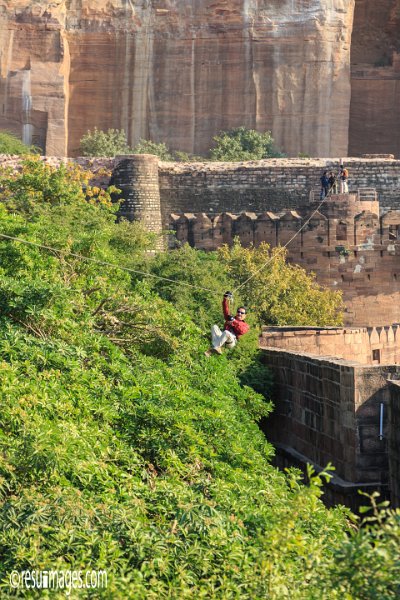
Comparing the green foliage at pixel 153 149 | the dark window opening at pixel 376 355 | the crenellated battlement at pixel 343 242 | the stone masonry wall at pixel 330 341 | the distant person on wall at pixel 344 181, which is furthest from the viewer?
the green foliage at pixel 153 149

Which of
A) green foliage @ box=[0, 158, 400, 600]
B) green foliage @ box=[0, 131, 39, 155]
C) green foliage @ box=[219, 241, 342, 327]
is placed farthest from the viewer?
green foliage @ box=[0, 131, 39, 155]

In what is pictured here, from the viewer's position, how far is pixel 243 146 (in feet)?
126

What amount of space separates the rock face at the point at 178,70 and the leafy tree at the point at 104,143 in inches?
26.3

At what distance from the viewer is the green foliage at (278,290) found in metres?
23.9

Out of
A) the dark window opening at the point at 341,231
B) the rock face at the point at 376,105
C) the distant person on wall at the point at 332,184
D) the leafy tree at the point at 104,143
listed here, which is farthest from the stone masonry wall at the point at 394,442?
the rock face at the point at 376,105

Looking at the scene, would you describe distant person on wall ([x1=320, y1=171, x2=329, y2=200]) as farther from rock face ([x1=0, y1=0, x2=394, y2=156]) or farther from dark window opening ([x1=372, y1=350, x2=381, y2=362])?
rock face ([x1=0, y1=0, x2=394, y2=156])

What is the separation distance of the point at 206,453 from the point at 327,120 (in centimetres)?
2876

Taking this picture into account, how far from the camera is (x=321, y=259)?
28297 millimetres

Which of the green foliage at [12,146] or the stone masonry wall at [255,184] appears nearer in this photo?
the stone masonry wall at [255,184]

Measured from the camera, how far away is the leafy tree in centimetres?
3812

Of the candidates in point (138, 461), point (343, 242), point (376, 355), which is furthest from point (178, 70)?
point (138, 461)

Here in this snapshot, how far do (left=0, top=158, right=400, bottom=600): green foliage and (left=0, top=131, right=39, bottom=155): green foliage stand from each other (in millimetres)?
17050

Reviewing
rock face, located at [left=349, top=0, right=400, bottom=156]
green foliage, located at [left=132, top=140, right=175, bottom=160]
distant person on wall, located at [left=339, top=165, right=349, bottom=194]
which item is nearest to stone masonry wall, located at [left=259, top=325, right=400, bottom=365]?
distant person on wall, located at [left=339, top=165, right=349, bottom=194]

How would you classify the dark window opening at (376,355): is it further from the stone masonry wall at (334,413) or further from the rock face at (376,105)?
the rock face at (376,105)
